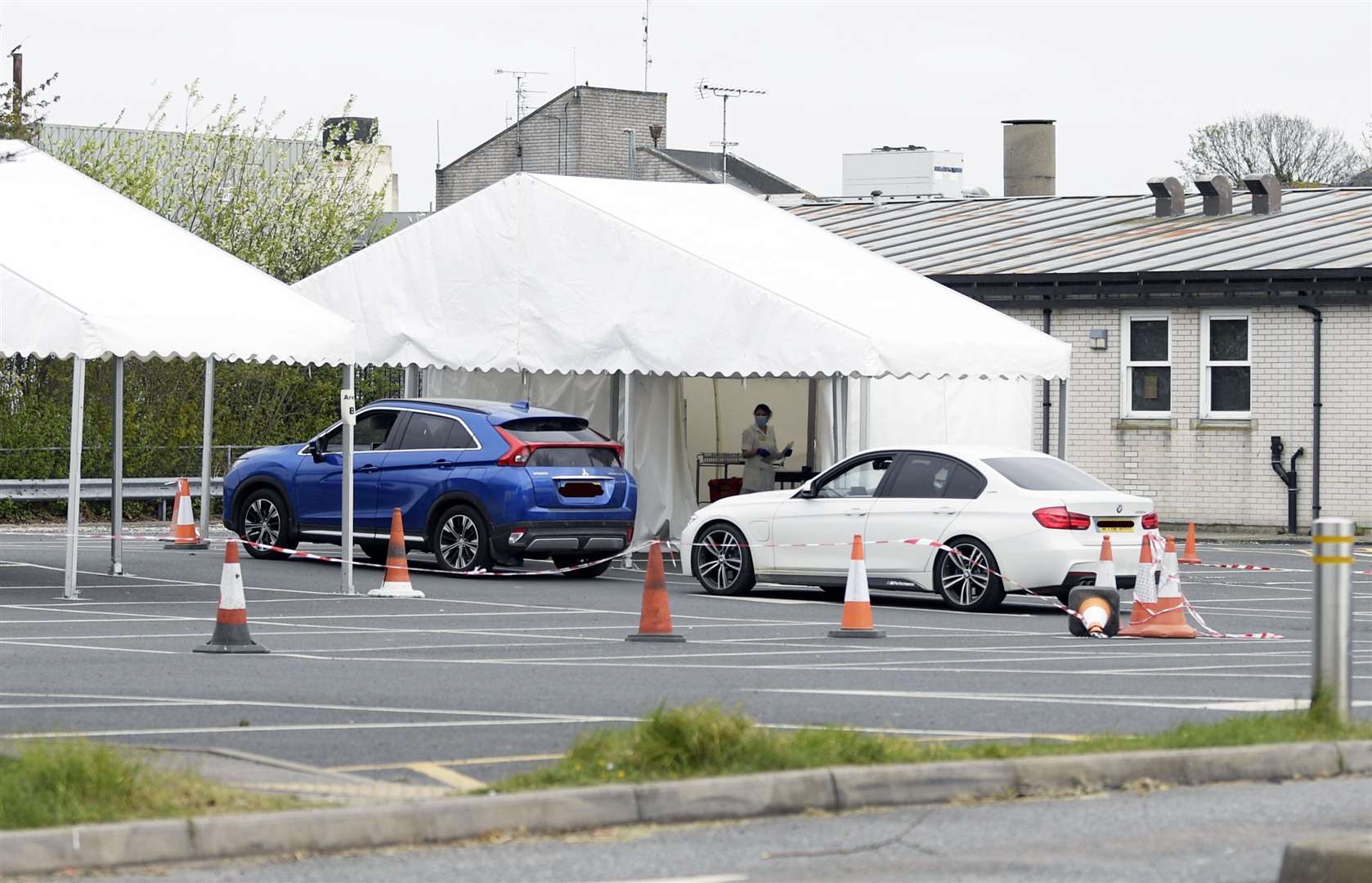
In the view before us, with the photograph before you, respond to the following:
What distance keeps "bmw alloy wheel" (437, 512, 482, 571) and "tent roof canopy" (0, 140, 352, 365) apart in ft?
7.52

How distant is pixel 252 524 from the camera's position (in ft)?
80.8

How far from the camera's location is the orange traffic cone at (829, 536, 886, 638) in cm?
1677

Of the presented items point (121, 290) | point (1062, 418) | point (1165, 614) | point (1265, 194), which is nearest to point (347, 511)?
point (121, 290)

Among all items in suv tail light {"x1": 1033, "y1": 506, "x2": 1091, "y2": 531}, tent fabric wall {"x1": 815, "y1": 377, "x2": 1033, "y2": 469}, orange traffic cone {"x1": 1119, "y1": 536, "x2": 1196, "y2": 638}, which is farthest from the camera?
tent fabric wall {"x1": 815, "y1": 377, "x2": 1033, "y2": 469}

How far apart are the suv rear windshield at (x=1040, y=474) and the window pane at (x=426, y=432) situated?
597 cm

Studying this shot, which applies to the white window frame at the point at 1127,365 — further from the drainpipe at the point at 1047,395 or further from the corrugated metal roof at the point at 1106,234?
the drainpipe at the point at 1047,395

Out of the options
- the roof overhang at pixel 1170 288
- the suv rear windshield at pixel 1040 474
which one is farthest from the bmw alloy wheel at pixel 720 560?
the roof overhang at pixel 1170 288

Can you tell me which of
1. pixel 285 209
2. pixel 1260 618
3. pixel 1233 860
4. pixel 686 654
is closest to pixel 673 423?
pixel 1260 618

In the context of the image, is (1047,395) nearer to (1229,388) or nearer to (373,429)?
(1229,388)

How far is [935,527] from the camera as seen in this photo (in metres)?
19.9

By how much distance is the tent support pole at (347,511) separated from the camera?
20672mm

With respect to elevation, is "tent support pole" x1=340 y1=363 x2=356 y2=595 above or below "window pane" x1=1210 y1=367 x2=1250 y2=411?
below

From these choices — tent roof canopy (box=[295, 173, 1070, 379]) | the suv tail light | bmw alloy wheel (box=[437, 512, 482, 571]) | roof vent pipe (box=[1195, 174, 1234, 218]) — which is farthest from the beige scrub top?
roof vent pipe (box=[1195, 174, 1234, 218])

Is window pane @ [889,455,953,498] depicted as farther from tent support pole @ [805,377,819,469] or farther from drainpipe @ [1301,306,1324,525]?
drainpipe @ [1301,306,1324,525]
